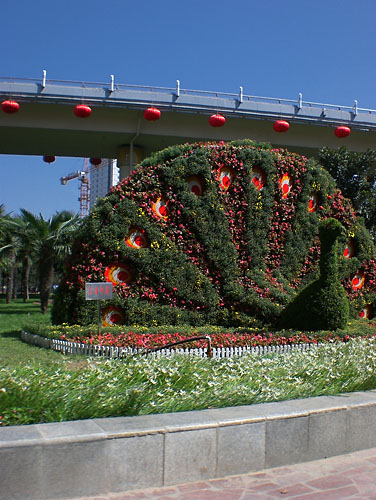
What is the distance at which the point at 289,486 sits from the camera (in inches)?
155

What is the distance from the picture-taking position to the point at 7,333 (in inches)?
580

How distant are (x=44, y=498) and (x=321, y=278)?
8269 mm

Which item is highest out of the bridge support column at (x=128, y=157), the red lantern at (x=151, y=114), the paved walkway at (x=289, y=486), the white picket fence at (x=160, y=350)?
the red lantern at (x=151, y=114)

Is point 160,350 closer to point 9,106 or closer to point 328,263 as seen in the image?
point 328,263

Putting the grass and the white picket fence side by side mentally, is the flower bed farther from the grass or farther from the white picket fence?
the grass

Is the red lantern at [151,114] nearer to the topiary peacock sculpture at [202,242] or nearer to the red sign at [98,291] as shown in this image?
the topiary peacock sculpture at [202,242]

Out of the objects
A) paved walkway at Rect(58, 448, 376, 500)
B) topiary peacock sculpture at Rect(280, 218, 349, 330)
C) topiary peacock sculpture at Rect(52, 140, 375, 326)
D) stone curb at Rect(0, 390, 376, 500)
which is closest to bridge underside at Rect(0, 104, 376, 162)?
topiary peacock sculpture at Rect(52, 140, 375, 326)

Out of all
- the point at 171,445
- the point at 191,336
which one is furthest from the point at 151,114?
the point at 171,445

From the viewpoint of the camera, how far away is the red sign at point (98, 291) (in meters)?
10.2

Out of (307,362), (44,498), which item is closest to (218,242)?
(307,362)

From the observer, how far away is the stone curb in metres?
3.39

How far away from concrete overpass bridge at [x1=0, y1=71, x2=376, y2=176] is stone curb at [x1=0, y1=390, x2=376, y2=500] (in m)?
19.6

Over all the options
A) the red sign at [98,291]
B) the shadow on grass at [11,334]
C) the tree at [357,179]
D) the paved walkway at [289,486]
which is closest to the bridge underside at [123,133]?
the tree at [357,179]

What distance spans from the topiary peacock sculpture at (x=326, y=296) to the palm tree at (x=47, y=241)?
575 inches
